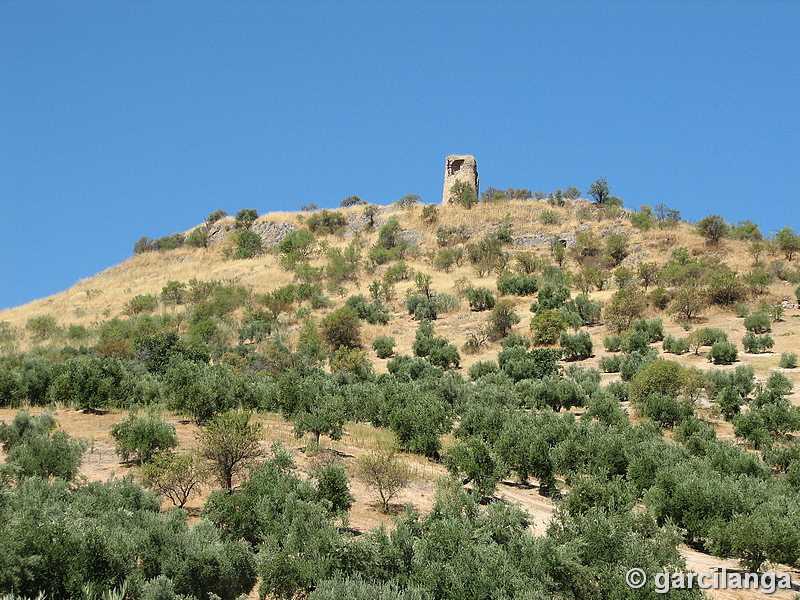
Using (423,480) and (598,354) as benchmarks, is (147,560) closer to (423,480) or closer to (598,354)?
(423,480)

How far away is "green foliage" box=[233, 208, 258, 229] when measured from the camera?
7006 centimetres

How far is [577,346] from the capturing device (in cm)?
3219

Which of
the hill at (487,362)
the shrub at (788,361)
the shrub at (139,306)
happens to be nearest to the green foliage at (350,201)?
the hill at (487,362)

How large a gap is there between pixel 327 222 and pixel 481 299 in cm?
2888

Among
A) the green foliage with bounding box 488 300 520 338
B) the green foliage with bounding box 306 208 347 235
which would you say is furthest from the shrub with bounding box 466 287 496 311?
the green foliage with bounding box 306 208 347 235

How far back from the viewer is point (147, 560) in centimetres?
863

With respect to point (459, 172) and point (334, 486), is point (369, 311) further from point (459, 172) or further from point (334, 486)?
point (459, 172)

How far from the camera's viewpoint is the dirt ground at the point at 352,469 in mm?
11806

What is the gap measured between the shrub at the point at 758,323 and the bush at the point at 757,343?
2.06m

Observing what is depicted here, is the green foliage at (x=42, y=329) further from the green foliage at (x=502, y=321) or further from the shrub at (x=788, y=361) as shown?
the shrub at (x=788, y=361)

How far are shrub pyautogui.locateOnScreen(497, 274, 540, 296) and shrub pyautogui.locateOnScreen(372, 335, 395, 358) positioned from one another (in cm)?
1148

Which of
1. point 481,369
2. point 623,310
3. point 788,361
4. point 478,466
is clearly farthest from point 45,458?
point 623,310

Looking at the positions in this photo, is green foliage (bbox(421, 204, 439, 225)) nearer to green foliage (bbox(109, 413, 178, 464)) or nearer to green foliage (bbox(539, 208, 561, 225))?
green foliage (bbox(539, 208, 561, 225))

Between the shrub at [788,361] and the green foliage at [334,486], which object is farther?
the shrub at [788,361]
